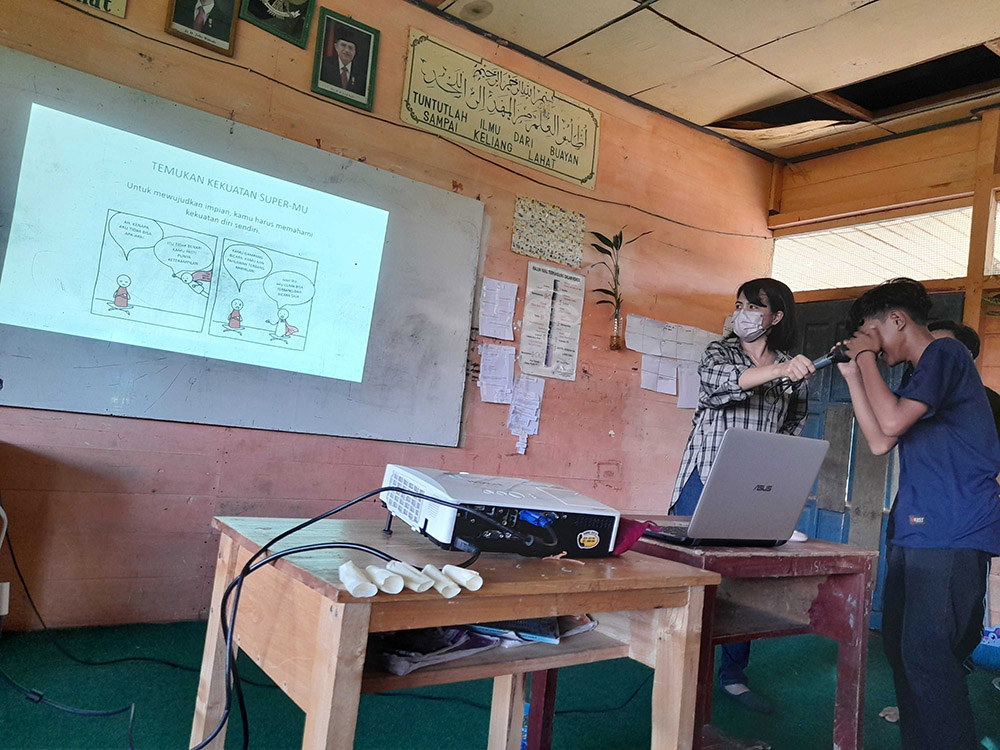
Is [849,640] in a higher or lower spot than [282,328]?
lower

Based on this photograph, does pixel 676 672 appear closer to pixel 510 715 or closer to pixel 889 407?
pixel 510 715

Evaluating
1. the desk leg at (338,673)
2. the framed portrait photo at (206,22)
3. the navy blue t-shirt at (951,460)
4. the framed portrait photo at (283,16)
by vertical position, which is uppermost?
the framed portrait photo at (283,16)

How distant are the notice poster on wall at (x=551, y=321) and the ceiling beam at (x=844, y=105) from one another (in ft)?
5.28

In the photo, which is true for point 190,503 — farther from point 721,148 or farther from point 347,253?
point 721,148

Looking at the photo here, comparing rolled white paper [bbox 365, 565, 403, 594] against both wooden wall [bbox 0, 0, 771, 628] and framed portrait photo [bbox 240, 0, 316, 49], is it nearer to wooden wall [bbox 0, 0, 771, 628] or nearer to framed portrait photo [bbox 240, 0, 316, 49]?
wooden wall [bbox 0, 0, 771, 628]

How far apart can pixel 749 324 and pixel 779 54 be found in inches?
63.8

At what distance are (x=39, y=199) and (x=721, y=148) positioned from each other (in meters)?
3.61

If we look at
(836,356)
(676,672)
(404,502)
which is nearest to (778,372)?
(836,356)

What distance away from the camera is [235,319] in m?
2.57

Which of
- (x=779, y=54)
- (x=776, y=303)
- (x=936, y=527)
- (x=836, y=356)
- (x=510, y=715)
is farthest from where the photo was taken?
(x=779, y=54)

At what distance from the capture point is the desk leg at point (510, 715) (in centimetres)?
154

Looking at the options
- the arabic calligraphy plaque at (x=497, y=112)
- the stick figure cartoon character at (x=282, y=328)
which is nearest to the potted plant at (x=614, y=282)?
the arabic calligraphy plaque at (x=497, y=112)

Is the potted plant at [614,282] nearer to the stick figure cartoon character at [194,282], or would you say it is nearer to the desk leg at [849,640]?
the stick figure cartoon character at [194,282]

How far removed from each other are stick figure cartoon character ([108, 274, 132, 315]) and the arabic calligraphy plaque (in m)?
1.35
